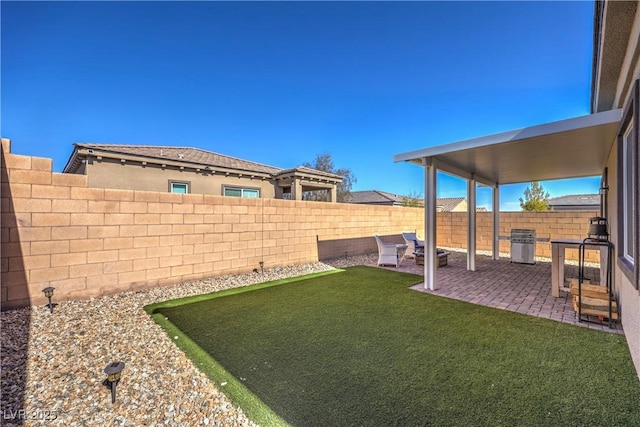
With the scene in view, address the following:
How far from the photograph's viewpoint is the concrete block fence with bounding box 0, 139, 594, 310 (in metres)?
4.39

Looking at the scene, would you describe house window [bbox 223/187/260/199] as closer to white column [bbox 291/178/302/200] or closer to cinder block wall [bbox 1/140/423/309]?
white column [bbox 291/178/302/200]

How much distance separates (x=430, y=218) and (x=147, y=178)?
8800 mm

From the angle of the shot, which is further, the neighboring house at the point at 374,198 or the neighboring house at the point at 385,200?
the neighboring house at the point at 385,200

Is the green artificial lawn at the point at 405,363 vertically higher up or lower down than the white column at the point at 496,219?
lower down

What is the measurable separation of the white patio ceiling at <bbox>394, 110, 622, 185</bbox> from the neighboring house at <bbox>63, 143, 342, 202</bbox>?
720 centimetres

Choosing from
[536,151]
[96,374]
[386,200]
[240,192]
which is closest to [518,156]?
[536,151]

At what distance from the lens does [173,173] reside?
9898mm

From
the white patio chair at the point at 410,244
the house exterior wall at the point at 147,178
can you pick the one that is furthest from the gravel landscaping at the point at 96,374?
the white patio chair at the point at 410,244

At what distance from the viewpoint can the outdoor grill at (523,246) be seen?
937cm

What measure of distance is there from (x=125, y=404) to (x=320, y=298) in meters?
3.57

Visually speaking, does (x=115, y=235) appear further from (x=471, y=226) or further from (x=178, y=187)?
(x=471, y=226)

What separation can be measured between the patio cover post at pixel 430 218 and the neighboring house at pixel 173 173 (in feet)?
23.5

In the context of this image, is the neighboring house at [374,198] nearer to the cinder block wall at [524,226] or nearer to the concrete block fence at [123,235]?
the cinder block wall at [524,226]

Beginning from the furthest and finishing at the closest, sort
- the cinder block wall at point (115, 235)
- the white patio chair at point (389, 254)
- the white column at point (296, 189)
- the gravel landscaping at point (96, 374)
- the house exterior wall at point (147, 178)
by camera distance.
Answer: the white column at point (296, 189)
the white patio chair at point (389, 254)
the house exterior wall at point (147, 178)
the cinder block wall at point (115, 235)
the gravel landscaping at point (96, 374)
